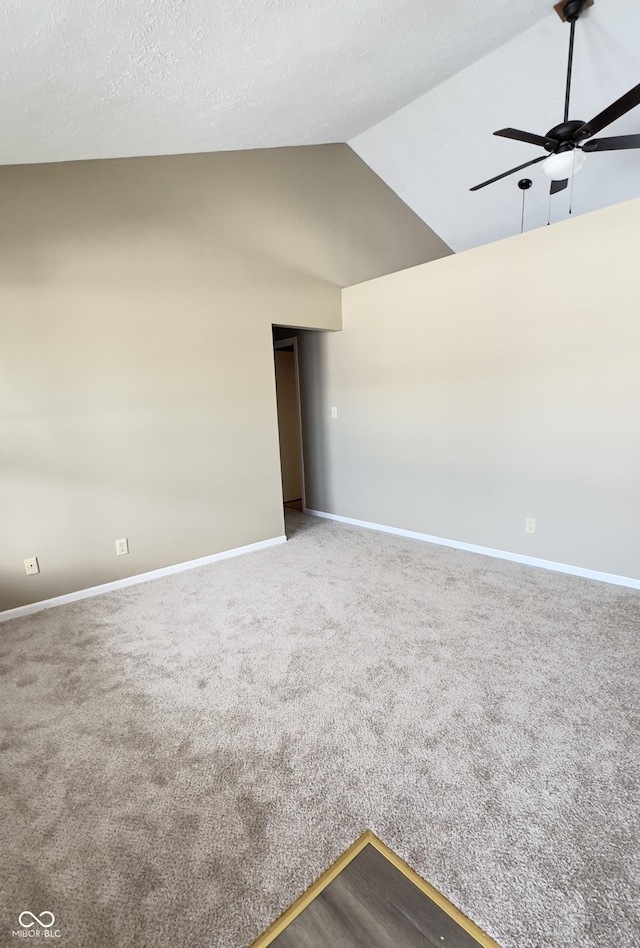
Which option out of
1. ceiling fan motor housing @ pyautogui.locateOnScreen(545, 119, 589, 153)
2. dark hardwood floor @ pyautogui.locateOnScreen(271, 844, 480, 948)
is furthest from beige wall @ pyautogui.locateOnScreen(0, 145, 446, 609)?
dark hardwood floor @ pyautogui.locateOnScreen(271, 844, 480, 948)

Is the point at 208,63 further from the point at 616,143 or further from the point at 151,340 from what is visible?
the point at 616,143

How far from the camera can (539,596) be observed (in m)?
2.86

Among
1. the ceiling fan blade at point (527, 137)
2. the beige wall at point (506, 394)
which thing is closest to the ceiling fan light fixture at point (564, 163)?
the ceiling fan blade at point (527, 137)

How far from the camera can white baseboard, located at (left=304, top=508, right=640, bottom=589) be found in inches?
118

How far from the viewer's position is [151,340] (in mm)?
3209

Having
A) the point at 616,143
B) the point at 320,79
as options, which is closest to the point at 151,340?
the point at 320,79

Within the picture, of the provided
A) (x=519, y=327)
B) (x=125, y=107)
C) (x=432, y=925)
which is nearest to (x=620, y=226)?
(x=519, y=327)

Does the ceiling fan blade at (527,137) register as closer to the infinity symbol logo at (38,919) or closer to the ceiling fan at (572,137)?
the ceiling fan at (572,137)

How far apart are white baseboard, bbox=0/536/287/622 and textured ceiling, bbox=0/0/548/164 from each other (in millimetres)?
2761

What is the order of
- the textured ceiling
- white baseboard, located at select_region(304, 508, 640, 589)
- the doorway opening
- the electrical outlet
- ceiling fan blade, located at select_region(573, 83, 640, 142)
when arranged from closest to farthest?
the textured ceiling, ceiling fan blade, located at select_region(573, 83, 640, 142), the electrical outlet, white baseboard, located at select_region(304, 508, 640, 589), the doorway opening

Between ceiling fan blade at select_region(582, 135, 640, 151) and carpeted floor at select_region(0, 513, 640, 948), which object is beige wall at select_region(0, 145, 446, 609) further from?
ceiling fan blade at select_region(582, 135, 640, 151)

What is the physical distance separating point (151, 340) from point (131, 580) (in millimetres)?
1839

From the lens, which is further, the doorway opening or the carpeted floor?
the doorway opening

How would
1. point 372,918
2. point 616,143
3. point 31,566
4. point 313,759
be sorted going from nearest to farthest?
1. point 372,918
2. point 313,759
3. point 616,143
4. point 31,566
